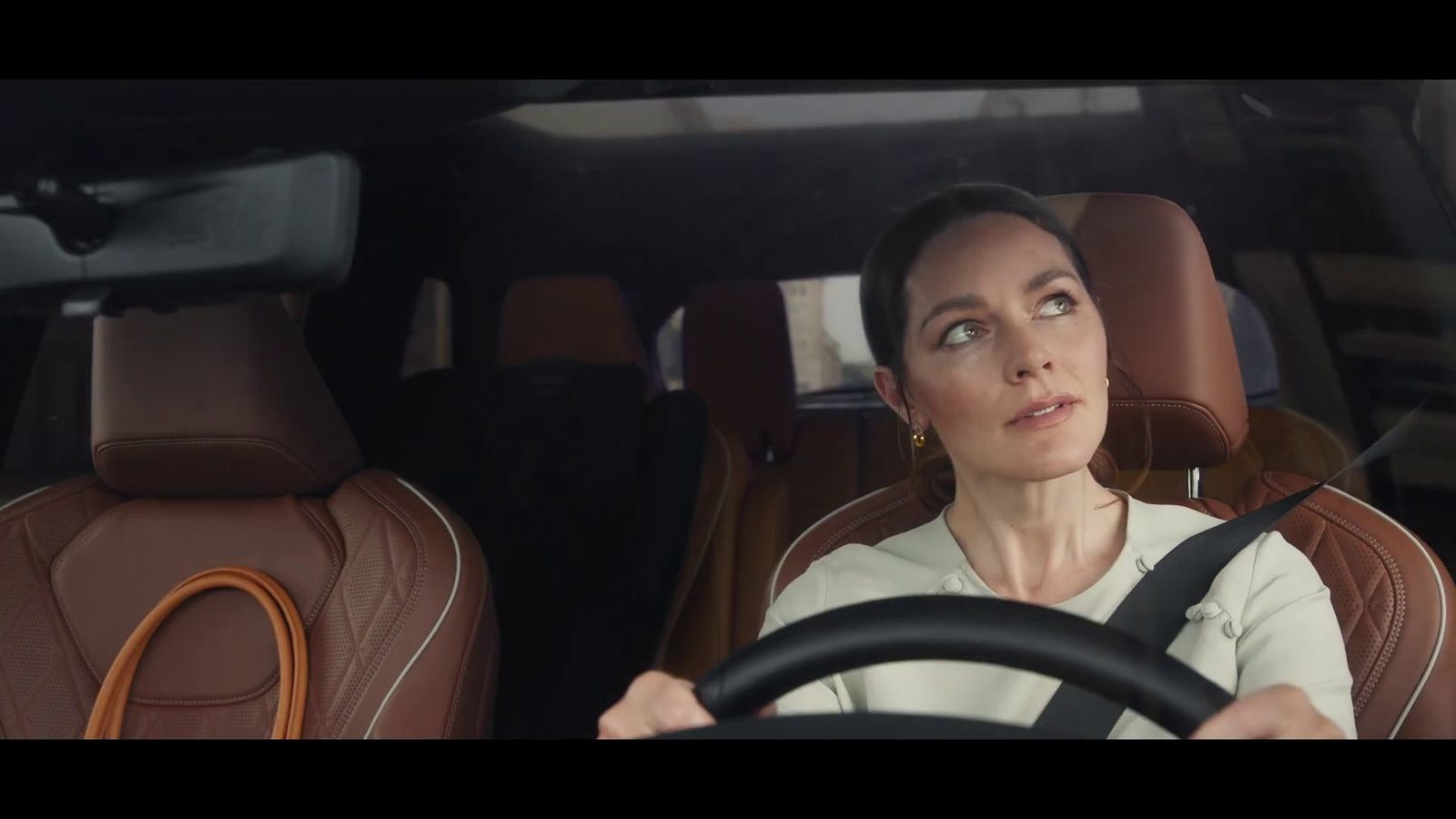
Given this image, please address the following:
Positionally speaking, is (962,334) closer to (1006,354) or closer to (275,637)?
(1006,354)

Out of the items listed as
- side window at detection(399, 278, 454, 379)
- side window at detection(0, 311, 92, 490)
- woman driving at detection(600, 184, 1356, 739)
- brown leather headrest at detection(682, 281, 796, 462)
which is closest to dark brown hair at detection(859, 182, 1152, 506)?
woman driving at detection(600, 184, 1356, 739)

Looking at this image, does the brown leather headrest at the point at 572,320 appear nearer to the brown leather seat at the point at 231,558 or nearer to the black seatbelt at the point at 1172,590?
the brown leather seat at the point at 231,558

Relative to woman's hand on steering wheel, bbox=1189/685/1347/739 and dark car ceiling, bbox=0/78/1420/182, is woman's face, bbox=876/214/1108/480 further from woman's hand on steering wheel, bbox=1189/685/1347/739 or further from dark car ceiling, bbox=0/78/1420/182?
woman's hand on steering wheel, bbox=1189/685/1347/739

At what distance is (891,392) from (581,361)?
13.9 inches

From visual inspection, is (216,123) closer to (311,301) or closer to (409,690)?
(311,301)

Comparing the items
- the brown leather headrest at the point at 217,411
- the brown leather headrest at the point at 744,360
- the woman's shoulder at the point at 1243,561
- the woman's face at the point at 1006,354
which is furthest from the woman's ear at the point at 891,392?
the brown leather headrest at the point at 217,411

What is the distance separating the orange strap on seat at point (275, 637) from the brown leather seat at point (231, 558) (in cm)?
1

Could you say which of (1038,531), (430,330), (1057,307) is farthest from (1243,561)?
(430,330)

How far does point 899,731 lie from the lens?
2.73ft

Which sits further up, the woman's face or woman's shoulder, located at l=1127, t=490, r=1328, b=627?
the woman's face

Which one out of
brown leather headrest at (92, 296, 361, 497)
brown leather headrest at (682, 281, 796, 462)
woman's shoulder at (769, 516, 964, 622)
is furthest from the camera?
brown leather headrest at (92, 296, 361, 497)

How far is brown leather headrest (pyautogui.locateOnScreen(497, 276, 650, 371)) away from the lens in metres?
1.27

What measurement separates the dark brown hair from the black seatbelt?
0.09 meters
